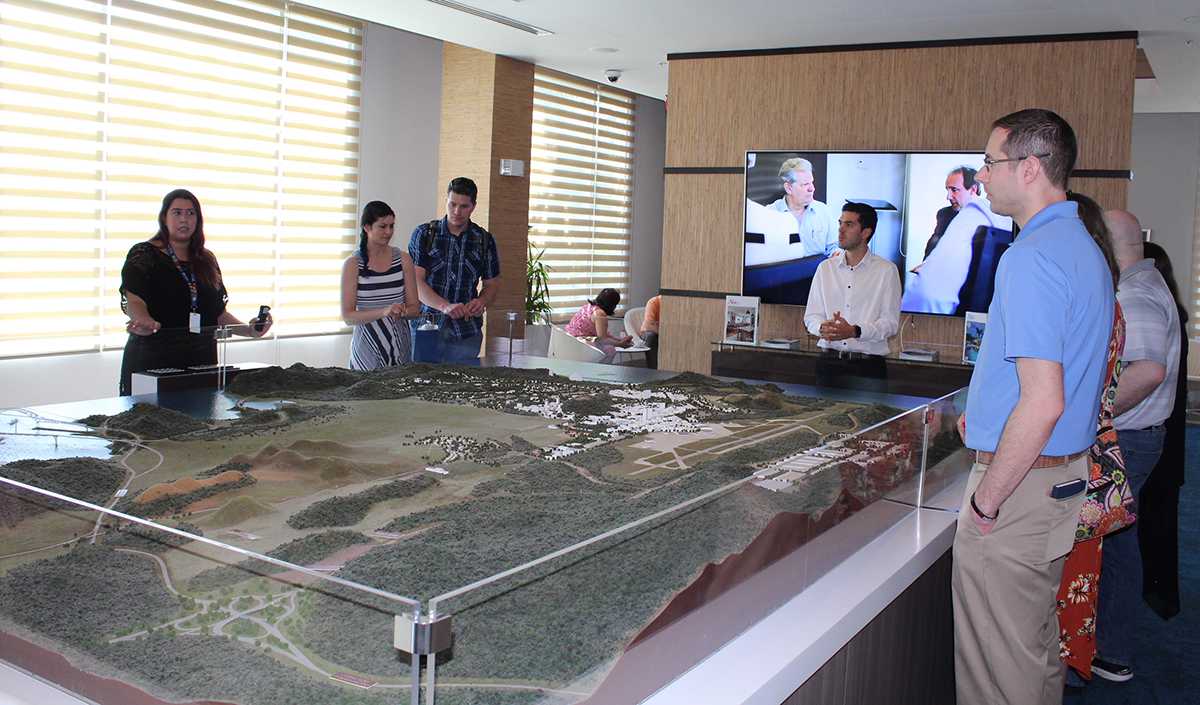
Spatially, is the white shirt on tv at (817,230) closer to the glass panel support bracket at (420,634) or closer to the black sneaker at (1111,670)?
the black sneaker at (1111,670)

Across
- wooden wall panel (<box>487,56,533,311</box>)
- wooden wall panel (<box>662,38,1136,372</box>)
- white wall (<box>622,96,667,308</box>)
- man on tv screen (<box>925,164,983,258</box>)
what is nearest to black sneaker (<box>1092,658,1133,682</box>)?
wooden wall panel (<box>662,38,1136,372</box>)

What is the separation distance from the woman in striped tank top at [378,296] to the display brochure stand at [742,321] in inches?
51.4

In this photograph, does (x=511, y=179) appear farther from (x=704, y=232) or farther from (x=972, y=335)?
(x=972, y=335)

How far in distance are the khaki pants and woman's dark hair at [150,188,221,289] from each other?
2.85 m

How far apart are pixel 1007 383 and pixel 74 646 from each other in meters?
1.62

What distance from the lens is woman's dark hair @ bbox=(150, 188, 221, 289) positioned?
3.43 metres

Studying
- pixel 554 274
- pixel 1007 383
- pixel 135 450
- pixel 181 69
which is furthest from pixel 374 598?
pixel 554 274

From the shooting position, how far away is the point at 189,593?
1.00m

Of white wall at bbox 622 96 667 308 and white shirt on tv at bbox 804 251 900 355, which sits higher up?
white wall at bbox 622 96 667 308

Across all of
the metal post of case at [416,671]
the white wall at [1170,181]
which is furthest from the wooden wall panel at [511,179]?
the metal post of case at [416,671]

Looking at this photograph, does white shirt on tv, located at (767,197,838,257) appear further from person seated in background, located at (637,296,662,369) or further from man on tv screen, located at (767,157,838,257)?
person seated in background, located at (637,296,662,369)

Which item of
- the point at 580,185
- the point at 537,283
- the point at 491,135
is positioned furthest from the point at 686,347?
the point at 580,185

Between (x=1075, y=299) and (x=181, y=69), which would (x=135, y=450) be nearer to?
(x=1075, y=299)

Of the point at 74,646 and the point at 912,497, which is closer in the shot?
the point at 74,646
